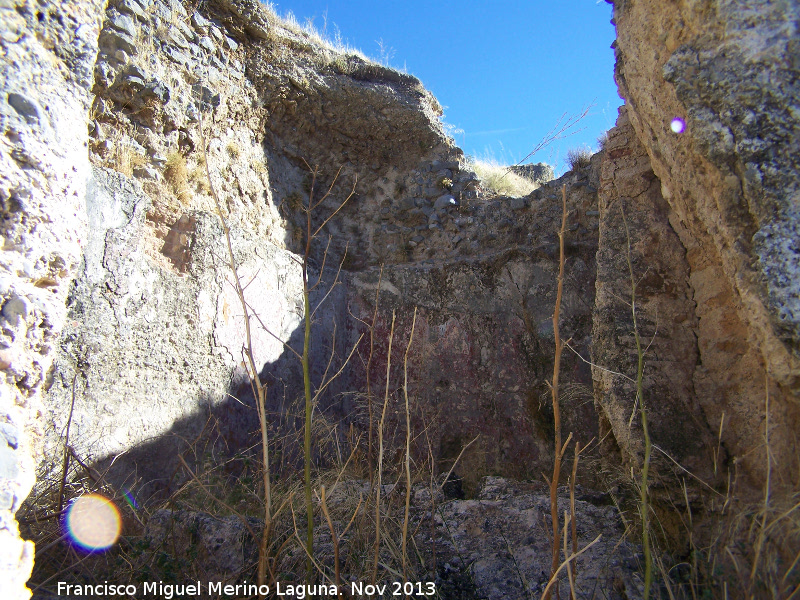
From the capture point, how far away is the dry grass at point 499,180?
5890 millimetres

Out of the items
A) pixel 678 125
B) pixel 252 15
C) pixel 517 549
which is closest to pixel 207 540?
pixel 517 549

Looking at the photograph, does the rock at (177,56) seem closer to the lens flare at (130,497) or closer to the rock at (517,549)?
the lens flare at (130,497)

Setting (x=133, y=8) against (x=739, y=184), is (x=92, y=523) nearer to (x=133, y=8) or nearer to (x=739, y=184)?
(x=739, y=184)

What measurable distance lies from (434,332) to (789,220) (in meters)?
3.23

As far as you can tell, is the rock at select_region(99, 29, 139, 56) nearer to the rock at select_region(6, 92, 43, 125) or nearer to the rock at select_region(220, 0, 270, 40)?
the rock at select_region(220, 0, 270, 40)

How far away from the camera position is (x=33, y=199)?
1.77 meters

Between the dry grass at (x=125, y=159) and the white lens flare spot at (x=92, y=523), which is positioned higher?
the dry grass at (x=125, y=159)

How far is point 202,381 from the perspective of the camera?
3.21m

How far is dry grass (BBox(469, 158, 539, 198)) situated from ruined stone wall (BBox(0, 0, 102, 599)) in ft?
12.6

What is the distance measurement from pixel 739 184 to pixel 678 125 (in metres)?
0.39

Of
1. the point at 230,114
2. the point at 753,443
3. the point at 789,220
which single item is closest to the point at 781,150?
the point at 789,220

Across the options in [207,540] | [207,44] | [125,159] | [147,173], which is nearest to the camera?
[207,540]

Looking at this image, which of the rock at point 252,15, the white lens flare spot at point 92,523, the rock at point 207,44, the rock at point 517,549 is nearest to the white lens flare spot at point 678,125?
the rock at point 517,549

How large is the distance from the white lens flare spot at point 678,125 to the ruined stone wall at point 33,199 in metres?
Answer: 2.20
